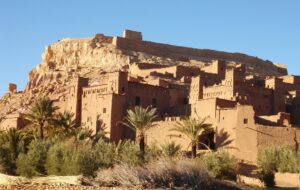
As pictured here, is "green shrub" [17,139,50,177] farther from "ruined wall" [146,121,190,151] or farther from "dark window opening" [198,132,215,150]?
"dark window opening" [198,132,215,150]

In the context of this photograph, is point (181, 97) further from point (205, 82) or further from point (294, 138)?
point (294, 138)

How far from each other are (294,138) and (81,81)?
55.7ft

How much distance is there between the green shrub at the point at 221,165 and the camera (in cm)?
3227

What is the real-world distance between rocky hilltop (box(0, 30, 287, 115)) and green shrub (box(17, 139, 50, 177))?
897 inches

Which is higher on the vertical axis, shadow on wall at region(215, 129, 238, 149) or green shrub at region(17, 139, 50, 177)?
shadow on wall at region(215, 129, 238, 149)

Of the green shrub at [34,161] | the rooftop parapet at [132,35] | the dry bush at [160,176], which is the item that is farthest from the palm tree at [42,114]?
the rooftop parapet at [132,35]

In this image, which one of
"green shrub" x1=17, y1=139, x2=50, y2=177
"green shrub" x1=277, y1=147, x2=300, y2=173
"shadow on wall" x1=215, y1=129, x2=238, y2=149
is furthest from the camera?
"shadow on wall" x1=215, y1=129, x2=238, y2=149

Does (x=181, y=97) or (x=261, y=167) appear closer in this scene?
(x=261, y=167)

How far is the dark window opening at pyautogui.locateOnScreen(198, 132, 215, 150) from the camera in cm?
3916

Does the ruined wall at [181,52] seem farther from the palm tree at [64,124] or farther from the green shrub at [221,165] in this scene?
the green shrub at [221,165]

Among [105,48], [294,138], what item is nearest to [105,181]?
[294,138]

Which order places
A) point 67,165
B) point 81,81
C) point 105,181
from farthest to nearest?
point 81,81, point 67,165, point 105,181

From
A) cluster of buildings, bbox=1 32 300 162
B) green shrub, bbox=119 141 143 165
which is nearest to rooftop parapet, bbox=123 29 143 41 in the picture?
cluster of buildings, bbox=1 32 300 162

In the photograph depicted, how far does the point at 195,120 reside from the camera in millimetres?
37719
